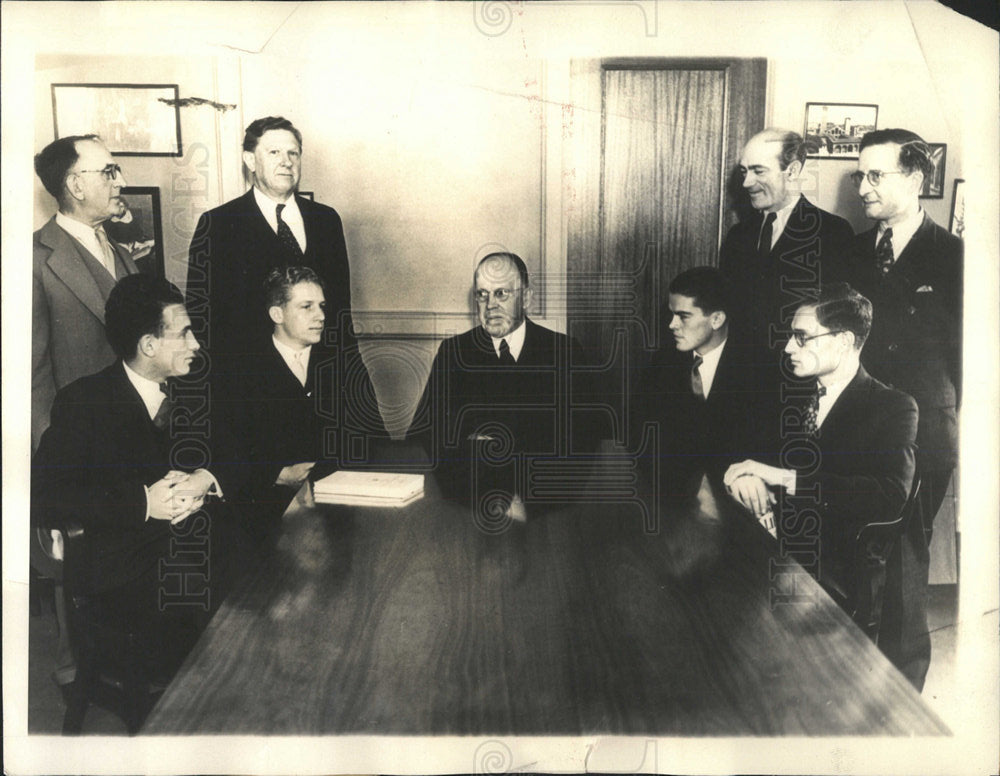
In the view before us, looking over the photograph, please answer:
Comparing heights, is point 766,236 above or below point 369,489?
above

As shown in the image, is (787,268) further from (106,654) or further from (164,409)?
(106,654)

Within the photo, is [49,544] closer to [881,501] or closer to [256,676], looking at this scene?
[256,676]

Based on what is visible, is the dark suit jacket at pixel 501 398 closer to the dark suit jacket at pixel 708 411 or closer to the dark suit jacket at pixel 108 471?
the dark suit jacket at pixel 708 411

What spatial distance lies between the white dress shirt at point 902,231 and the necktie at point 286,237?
1410mm

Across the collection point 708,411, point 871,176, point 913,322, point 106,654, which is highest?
point 871,176

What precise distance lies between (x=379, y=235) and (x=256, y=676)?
109 centimetres

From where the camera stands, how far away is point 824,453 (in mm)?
2195

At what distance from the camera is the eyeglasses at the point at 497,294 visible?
85.6 inches

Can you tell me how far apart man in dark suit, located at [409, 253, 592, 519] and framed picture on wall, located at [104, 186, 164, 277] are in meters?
0.77

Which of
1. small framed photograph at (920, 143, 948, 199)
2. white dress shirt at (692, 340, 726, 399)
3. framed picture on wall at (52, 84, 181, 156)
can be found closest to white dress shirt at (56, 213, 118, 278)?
framed picture on wall at (52, 84, 181, 156)

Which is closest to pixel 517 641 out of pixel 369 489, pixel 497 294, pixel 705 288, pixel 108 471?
pixel 369 489

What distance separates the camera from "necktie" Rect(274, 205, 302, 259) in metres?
2.16

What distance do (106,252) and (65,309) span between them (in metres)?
0.17

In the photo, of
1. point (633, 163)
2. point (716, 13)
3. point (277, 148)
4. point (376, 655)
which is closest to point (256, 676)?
point (376, 655)
